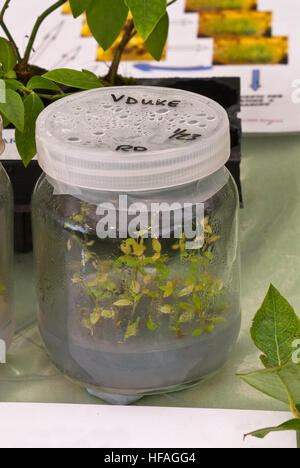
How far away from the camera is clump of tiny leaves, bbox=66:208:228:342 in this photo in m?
0.54

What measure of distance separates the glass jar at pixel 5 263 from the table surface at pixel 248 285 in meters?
0.03

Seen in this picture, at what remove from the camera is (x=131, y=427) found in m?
0.55

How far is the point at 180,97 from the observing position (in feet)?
1.93

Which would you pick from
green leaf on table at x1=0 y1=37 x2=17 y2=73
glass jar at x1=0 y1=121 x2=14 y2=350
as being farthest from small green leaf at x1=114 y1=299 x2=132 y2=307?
green leaf on table at x1=0 y1=37 x2=17 y2=73

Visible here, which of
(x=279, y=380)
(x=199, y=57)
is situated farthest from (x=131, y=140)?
(x=199, y=57)

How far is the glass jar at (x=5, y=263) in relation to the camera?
0.60 meters

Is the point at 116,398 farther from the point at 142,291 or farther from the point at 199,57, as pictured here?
the point at 199,57

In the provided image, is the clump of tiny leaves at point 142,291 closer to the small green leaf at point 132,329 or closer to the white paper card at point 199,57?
the small green leaf at point 132,329

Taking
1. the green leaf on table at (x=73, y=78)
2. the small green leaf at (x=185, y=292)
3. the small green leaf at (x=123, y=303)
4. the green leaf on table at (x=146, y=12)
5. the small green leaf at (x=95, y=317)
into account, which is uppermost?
the green leaf on table at (x=146, y=12)

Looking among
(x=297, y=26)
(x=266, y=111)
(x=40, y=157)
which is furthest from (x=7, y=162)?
(x=297, y=26)

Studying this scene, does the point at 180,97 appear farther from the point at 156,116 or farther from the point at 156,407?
Result: the point at 156,407

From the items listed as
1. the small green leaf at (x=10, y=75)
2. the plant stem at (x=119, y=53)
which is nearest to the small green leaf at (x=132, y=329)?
the small green leaf at (x=10, y=75)

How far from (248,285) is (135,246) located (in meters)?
0.19

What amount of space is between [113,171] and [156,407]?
0.19 metres
